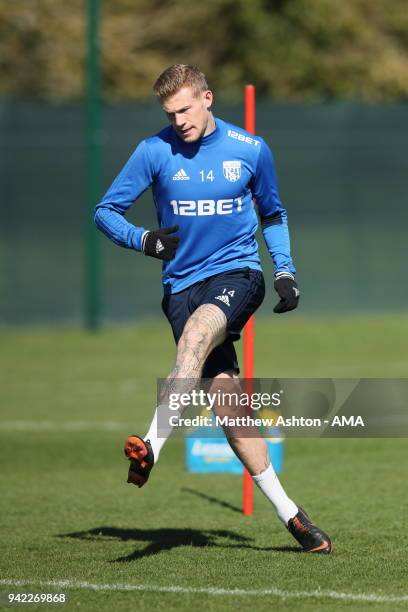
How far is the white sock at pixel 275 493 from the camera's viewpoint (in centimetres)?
625

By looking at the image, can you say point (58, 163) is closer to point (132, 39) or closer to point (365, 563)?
point (132, 39)

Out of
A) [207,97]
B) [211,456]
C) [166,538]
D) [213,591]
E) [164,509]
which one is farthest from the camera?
[211,456]

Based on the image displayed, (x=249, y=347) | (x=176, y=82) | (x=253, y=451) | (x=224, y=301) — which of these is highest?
(x=176, y=82)

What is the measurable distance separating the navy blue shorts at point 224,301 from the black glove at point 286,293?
0.42ft

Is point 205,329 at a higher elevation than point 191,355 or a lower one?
higher

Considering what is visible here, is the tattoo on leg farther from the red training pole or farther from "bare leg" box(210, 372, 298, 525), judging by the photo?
the red training pole

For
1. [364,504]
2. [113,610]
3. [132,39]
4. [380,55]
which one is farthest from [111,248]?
[113,610]

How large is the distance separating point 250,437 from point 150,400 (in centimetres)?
664

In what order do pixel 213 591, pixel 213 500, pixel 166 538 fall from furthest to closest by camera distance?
pixel 213 500
pixel 166 538
pixel 213 591

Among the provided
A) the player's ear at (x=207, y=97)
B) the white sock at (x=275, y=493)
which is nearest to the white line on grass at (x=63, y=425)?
the white sock at (x=275, y=493)

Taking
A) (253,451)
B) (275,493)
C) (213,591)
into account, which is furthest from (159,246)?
(213,591)

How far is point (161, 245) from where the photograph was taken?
580 cm

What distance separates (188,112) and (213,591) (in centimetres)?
218

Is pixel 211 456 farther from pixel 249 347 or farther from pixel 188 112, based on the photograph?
pixel 188 112
